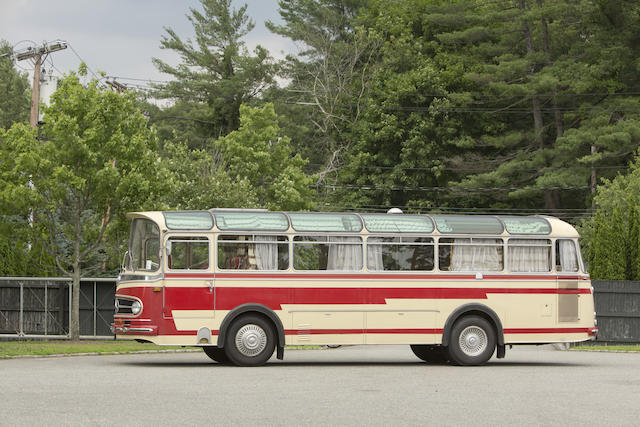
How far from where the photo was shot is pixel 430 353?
2261 centimetres

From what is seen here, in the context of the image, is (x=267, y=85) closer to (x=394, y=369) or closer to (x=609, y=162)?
(x=609, y=162)

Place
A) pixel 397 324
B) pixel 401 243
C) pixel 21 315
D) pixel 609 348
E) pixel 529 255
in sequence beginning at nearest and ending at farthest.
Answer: pixel 397 324, pixel 401 243, pixel 529 255, pixel 21 315, pixel 609 348

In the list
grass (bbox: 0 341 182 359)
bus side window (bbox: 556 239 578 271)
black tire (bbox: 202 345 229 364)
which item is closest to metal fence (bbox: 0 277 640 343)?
grass (bbox: 0 341 182 359)

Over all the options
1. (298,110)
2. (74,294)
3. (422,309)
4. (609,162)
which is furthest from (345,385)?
(298,110)

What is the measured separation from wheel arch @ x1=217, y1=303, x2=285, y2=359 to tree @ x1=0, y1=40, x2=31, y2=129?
6610cm

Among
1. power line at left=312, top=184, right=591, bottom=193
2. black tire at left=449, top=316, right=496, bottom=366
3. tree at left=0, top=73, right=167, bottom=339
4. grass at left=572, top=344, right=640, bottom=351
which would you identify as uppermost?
power line at left=312, top=184, right=591, bottom=193

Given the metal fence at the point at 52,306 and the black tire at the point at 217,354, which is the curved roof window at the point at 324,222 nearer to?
the black tire at the point at 217,354

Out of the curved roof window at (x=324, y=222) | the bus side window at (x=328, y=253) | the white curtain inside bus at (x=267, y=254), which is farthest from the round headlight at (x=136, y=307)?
the curved roof window at (x=324, y=222)

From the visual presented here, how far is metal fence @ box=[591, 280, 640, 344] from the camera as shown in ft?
104

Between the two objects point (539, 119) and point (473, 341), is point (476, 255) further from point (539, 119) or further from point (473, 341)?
point (539, 119)

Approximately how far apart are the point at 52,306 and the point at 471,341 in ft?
44.6

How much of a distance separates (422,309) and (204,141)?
5030cm

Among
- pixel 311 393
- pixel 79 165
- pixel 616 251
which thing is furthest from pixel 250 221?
pixel 616 251

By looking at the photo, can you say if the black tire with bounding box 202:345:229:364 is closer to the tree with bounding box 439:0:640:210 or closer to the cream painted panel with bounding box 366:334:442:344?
the cream painted panel with bounding box 366:334:442:344
